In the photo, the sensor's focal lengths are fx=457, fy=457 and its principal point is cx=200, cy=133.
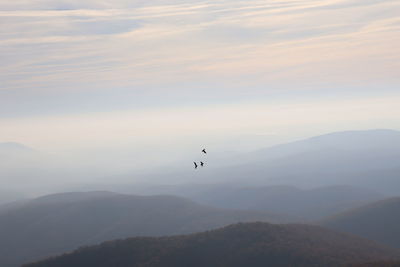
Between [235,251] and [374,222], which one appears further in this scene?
[374,222]

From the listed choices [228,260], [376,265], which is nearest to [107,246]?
[228,260]

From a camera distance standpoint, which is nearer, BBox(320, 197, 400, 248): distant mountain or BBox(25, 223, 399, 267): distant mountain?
BBox(25, 223, 399, 267): distant mountain

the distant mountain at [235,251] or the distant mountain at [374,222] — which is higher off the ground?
the distant mountain at [374,222]

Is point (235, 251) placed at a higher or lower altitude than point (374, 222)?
lower

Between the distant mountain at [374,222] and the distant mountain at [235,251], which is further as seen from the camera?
the distant mountain at [374,222]
